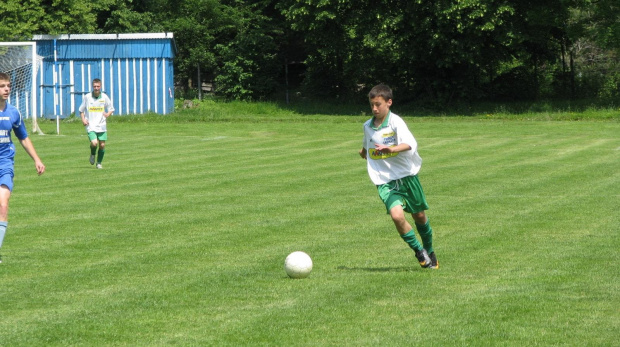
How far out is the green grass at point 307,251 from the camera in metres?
7.05

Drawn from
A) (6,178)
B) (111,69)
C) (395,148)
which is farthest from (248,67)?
(395,148)

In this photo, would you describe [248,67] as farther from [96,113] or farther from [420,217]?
[420,217]

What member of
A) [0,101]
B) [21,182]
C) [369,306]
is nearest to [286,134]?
[21,182]

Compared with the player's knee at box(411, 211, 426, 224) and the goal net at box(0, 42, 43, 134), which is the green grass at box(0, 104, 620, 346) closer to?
the player's knee at box(411, 211, 426, 224)

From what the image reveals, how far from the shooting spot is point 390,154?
950cm

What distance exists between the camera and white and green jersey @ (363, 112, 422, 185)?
955 cm

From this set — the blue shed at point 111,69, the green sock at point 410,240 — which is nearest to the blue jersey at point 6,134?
the green sock at point 410,240

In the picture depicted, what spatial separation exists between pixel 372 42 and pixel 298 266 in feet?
120

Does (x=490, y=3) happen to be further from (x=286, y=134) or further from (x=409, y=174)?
(x=409, y=174)

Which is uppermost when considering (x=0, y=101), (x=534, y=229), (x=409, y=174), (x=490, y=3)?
(x=490, y=3)

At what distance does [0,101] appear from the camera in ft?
33.8

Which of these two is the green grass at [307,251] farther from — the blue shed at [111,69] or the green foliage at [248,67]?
the green foliage at [248,67]

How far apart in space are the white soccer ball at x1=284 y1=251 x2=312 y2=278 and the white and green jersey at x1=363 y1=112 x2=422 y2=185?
1161 millimetres

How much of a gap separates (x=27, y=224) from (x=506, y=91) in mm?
38653
